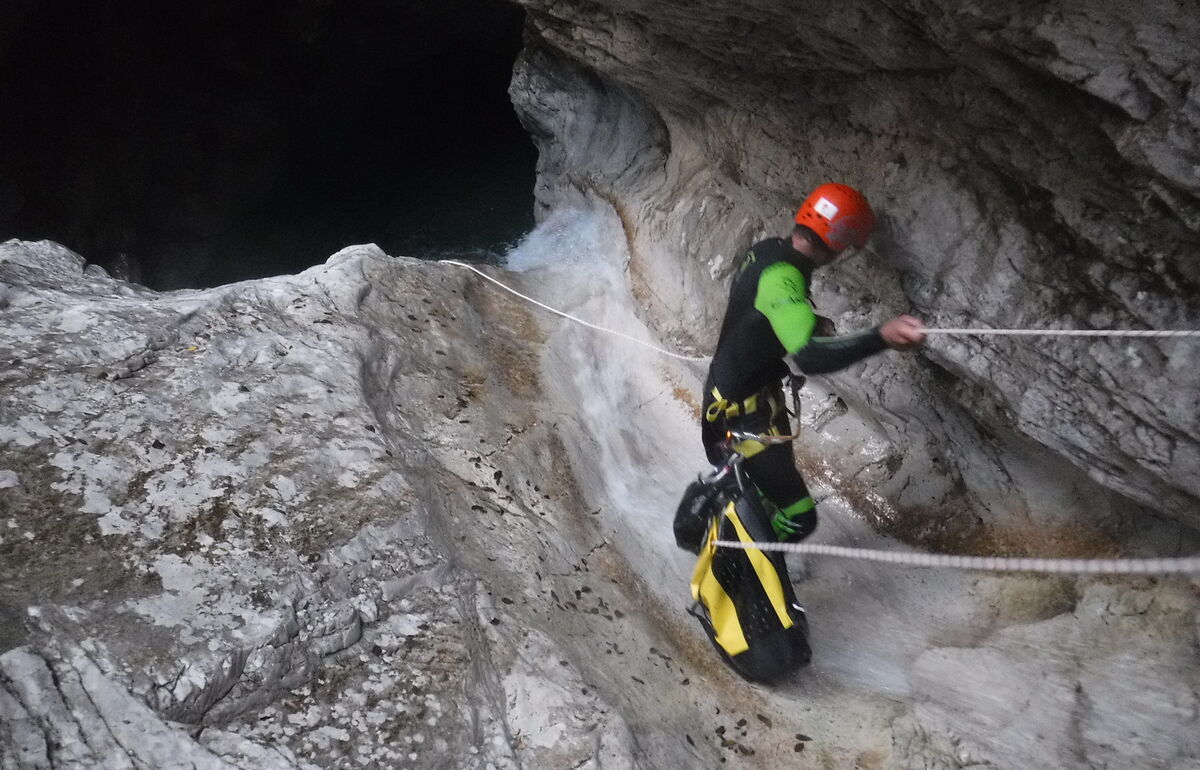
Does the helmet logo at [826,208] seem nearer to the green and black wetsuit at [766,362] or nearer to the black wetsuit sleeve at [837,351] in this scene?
the green and black wetsuit at [766,362]

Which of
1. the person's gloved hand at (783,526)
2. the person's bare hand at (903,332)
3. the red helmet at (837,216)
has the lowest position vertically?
the person's gloved hand at (783,526)

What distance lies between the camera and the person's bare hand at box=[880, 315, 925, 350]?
8.43 feet

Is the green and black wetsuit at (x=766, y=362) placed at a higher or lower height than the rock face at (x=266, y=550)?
higher

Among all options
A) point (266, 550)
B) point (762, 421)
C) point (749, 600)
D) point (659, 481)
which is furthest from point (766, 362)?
point (266, 550)

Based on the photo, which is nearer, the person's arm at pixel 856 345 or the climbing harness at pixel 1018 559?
the climbing harness at pixel 1018 559

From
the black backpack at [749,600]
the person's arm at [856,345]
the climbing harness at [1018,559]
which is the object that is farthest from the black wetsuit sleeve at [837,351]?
the black backpack at [749,600]

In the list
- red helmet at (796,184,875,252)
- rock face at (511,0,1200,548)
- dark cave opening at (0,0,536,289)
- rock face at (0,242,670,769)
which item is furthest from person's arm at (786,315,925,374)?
dark cave opening at (0,0,536,289)

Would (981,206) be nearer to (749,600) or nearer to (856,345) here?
(856,345)

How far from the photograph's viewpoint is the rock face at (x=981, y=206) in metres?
2.52

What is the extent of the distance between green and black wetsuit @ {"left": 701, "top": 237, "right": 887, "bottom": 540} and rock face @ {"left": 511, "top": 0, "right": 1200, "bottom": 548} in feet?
2.69

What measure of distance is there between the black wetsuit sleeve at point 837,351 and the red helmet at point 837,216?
2.16 ft

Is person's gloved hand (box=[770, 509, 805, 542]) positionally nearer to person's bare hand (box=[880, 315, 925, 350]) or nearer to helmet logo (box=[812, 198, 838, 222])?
person's bare hand (box=[880, 315, 925, 350])

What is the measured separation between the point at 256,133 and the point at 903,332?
1161cm

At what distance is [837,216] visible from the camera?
3297 millimetres
